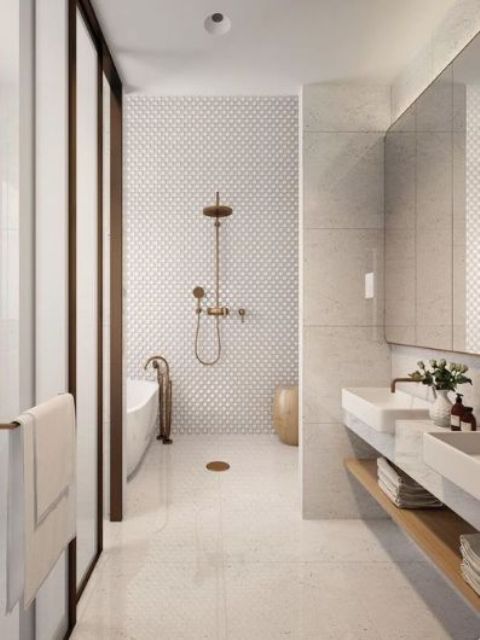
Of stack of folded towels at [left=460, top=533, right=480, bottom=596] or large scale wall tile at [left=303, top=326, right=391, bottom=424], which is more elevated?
large scale wall tile at [left=303, top=326, right=391, bottom=424]

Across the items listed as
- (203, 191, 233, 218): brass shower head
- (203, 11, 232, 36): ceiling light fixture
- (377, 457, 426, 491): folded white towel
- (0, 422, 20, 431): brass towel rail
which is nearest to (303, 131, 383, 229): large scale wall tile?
(203, 11, 232, 36): ceiling light fixture

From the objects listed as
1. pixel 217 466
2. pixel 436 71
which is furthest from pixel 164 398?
pixel 436 71

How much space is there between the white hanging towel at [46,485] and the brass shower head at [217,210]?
3.09m

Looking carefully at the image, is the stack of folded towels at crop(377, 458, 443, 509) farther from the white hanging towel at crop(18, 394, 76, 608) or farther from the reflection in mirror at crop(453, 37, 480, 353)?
the white hanging towel at crop(18, 394, 76, 608)

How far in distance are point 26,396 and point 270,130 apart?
157 inches

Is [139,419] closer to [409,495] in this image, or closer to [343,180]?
[409,495]

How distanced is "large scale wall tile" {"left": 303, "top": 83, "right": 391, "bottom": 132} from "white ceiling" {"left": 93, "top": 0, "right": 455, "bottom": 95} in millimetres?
69

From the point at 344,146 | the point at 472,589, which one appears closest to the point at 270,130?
the point at 344,146

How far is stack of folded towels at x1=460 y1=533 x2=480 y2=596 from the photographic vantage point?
1.45 metres

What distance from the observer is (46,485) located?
1.41 m

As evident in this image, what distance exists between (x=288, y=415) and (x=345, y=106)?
2.77 metres

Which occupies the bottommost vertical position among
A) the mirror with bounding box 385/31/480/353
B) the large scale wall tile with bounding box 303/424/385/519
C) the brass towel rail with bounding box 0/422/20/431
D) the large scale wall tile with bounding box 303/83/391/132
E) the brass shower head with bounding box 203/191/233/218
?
the large scale wall tile with bounding box 303/424/385/519

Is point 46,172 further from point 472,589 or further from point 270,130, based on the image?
point 270,130

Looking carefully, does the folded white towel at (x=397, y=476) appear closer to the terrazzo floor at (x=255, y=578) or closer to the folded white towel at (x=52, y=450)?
the terrazzo floor at (x=255, y=578)
